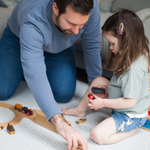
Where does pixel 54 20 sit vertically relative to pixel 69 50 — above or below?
above

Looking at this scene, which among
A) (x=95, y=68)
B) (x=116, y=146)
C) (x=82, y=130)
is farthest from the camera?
(x=95, y=68)

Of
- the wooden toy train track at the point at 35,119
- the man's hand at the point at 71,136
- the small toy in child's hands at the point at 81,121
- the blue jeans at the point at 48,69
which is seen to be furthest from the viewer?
the blue jeans at the point at 48,69

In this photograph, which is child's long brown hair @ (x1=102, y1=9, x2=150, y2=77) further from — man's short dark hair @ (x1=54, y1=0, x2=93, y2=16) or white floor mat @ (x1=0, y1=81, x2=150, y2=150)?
white floor mat @ (x1=0, y1=81, x2=150, y2=150)

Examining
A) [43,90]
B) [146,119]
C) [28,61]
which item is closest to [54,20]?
[28,61]

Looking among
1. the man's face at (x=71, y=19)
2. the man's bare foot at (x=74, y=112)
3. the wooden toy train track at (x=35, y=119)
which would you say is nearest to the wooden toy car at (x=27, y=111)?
the wooden toy train track at (x=35, y=119)

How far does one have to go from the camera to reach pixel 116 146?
3.36 feet

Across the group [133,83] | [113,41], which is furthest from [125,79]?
[113,41]

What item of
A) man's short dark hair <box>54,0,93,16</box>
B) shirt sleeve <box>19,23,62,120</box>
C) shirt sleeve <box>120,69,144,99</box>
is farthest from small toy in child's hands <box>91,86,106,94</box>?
man's short dark hair <box>54,0,93,16</box>

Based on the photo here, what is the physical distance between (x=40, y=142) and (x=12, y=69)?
1.85 feet

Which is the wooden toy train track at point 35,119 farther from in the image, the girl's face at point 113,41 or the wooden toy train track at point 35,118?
the girl's face at point 113,41

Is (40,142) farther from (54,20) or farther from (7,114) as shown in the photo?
(54,20)

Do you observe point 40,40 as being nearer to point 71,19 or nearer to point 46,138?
point 71,19

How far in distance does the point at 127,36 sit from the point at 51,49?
1.41 ft

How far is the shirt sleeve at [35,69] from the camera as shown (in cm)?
A: 93
